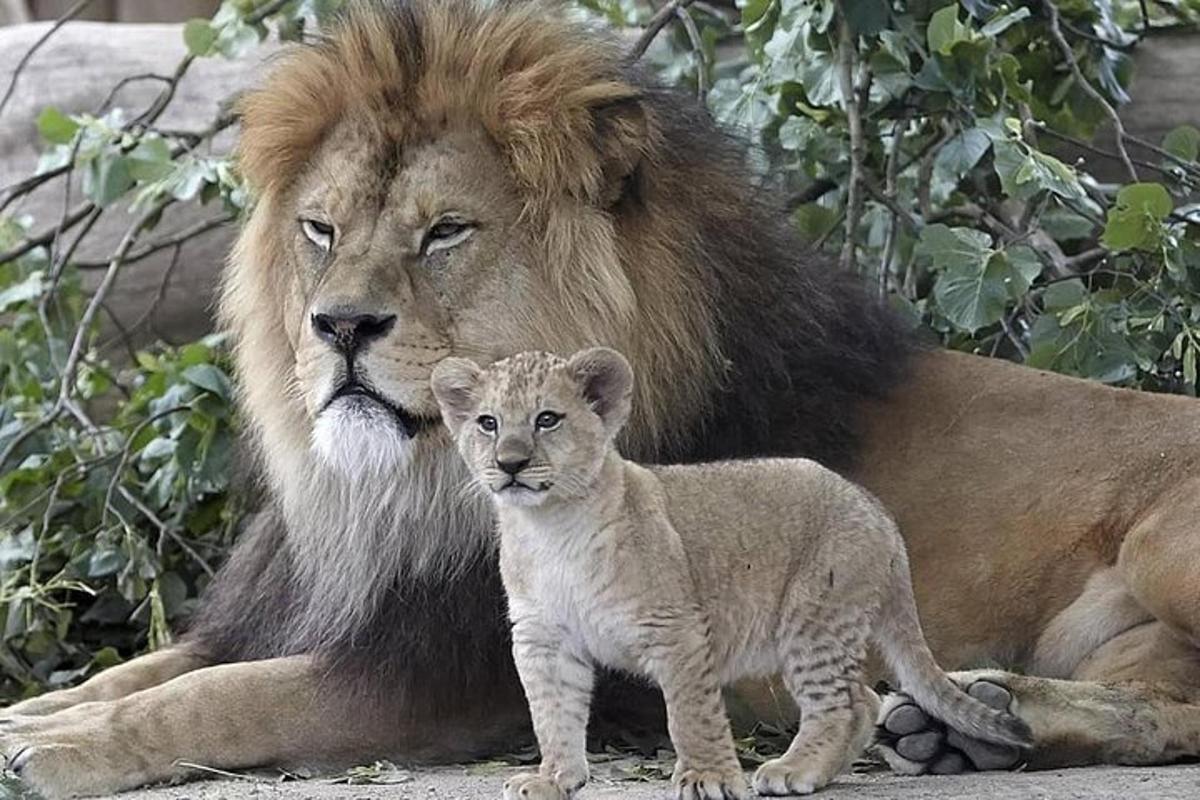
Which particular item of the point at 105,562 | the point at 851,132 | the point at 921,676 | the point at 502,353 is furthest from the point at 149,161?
the point at 921,676

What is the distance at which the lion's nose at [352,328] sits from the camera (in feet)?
11.3

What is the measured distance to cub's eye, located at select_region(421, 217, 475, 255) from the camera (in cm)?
362

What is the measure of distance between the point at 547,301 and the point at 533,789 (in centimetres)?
105

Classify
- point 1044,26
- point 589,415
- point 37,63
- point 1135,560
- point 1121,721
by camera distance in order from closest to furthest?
1. point 589,415
2. point 1121,721
3. point 1135,560
4. point 1044,26
5. point 37,63

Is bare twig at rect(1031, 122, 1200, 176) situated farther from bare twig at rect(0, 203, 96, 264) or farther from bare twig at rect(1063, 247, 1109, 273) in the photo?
bare twig at rect(0, 203, 96, 264)

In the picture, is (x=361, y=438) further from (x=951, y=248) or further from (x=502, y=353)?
(x=951, y=248)

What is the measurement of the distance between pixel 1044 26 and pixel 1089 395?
53.7 inches

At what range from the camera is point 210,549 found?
17.6ft

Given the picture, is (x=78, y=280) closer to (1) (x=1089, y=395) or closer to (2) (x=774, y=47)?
(2) (x=774, y=47)

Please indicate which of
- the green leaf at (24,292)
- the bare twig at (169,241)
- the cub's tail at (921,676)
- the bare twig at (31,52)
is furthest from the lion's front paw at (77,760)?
the bare twig at (31,52)

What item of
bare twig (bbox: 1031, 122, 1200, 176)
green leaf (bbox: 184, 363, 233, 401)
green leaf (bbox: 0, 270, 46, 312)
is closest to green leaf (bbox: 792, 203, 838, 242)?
bare twig (bbox: 1031, 122, 1200, 176)

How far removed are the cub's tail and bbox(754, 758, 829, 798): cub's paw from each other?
1.01 ft

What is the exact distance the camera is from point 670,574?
2.98 metres

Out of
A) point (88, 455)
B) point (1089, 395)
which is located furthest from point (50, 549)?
point (1089, 395)
